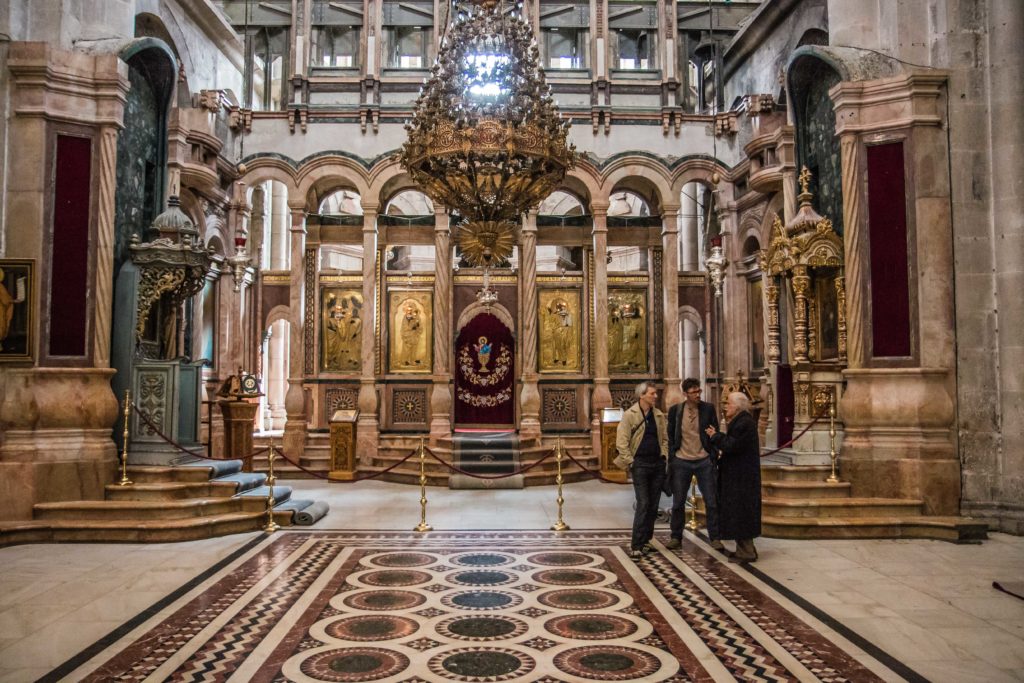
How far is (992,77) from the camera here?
776 cm

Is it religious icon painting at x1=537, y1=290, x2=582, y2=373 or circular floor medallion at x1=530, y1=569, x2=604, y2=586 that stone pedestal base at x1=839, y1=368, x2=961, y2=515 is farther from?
religious icon painting at x1=537, y1=290, x2=582, y2=373

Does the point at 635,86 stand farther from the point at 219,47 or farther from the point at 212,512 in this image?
the point at 212,512

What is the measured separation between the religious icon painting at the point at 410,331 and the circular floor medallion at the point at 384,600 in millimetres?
9300

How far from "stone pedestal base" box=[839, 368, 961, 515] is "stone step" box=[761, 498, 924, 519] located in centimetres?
21

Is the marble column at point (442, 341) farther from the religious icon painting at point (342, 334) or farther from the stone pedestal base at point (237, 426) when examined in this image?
the stone pedestal base at point (237, 426)

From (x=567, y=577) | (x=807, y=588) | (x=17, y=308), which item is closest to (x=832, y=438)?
(x=807, y=588)

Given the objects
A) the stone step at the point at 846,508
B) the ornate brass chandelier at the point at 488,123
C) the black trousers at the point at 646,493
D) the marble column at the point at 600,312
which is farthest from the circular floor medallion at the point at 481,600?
the marble column at the point at 600,312

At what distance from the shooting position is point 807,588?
5305 millimetres

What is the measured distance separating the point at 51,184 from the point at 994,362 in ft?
32.6

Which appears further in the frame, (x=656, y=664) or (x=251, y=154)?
(x=251, y=154)

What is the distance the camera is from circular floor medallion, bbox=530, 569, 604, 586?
220 inches

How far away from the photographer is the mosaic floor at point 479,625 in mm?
3809

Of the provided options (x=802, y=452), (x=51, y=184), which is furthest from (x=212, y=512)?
(x=802, y=452)

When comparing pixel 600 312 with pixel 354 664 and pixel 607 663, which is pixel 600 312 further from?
pixel 354 664
